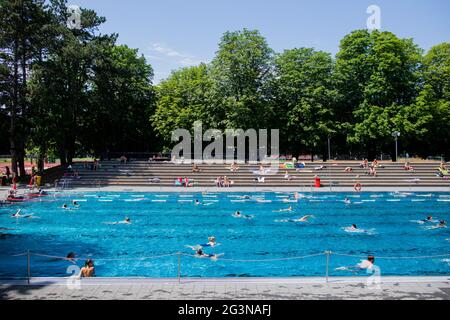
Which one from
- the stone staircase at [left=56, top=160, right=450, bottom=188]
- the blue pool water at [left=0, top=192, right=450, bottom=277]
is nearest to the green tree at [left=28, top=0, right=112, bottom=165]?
the stone staircase at [left=56, top=160, right=450, bottom=188]

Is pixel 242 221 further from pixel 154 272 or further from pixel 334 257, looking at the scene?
pixel 154 272

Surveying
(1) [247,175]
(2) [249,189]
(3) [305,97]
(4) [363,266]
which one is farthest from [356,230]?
(3) [305,97]

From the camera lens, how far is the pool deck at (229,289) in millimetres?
10406

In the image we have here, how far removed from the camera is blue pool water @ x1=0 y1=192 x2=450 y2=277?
648 inches

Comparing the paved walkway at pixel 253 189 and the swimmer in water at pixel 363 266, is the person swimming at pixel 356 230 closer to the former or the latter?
the swimmer in water at pixel 363 266

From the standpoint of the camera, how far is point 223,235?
22000 mm

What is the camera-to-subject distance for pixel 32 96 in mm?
40406

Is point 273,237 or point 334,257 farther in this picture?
point 273,237

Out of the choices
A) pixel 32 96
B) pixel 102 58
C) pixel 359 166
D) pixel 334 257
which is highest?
pixel 102 58

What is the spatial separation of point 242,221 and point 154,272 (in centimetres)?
1034

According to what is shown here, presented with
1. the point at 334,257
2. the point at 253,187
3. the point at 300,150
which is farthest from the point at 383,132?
the point at 334,257

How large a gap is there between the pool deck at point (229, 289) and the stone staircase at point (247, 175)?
28.9 m

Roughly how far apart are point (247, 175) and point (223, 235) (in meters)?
21.1

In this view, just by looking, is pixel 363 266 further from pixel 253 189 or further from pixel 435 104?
pixel 435 104
